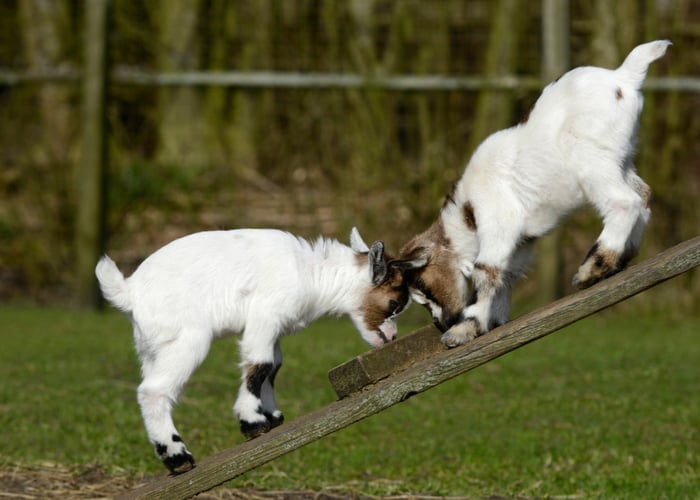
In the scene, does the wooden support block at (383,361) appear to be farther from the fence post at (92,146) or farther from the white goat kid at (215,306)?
the fence post at (92,146)

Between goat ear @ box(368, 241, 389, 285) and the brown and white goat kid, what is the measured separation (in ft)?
0.78

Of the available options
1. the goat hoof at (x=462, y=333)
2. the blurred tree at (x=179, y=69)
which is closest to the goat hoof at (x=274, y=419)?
the goat hoof at (x=462, y=333)

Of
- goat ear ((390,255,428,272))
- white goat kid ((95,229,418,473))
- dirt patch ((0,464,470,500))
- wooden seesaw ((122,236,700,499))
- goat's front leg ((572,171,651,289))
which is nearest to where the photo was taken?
wooden seesaw ((122,236,700,499))

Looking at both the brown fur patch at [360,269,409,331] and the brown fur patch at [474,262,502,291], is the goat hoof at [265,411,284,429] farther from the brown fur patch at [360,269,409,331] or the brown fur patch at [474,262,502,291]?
the brown fur patch at [474,262,502,291]

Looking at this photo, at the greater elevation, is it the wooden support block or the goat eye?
the goat eye

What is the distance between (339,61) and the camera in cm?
1279

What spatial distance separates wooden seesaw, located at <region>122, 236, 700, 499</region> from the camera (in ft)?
16.6

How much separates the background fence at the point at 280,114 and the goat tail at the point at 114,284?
7.04m

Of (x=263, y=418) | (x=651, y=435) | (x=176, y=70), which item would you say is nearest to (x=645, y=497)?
(x=651, y=435)

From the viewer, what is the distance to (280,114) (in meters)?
12.9

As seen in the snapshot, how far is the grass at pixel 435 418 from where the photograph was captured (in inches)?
273

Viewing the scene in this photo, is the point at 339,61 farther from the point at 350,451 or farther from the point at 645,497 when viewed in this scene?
the point at 645,497

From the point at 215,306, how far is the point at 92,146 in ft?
24.5

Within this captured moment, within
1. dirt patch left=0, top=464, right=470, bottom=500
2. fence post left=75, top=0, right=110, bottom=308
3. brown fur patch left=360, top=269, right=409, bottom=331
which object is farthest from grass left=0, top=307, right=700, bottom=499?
brown fur patch left=360, top=269, right=409, bottom=331
